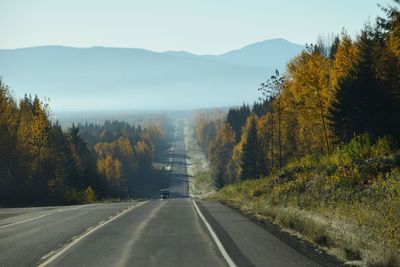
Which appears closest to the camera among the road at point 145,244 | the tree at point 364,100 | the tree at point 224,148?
the road at point 145,244

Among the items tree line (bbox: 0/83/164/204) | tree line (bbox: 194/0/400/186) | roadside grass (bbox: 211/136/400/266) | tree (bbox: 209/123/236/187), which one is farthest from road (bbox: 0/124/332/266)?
tree (bbox: 209/123/236/187)

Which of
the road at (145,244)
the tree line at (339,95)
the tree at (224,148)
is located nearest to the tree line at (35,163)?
the tree line at (339,95)

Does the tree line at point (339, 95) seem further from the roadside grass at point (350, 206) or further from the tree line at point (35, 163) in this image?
the tree line at point (35, 163)

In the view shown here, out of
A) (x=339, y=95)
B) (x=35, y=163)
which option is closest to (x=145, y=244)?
(x=339, y=95)

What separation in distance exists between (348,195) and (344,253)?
332 inches

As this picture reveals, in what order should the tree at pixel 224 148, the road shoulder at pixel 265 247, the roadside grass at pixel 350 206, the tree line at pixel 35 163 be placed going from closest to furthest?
the road shoulder at pixel 265 247
the roadside grass at pixel 350 206
the tree line at pixel 35 163
the tree at pixel 224 148

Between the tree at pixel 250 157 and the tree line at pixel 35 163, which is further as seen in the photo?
the tree at pixel 250 157

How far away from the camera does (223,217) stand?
75.4 ft

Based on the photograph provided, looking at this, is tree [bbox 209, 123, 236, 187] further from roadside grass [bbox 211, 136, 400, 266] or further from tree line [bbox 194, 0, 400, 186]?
roadside grass [bbox 211, 136, 400, 266]

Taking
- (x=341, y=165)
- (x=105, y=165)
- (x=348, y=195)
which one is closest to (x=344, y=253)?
(x=348, y=195)

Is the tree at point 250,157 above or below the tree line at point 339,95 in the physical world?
below

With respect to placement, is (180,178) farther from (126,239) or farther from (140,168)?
(126,239)

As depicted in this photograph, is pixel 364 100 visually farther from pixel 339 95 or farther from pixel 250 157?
pixel 250 157

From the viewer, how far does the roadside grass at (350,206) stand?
39.5 ft
